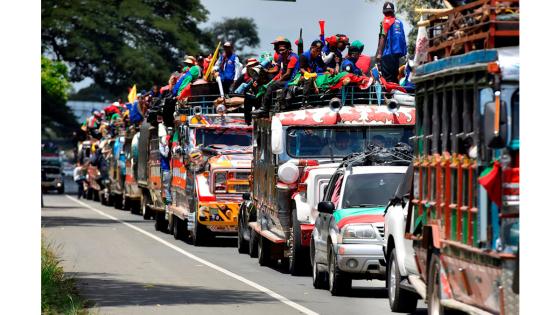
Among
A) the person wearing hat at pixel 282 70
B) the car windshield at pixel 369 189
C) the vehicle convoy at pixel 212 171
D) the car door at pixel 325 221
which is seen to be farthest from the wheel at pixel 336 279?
the vehicle convoy at pixel 212 171

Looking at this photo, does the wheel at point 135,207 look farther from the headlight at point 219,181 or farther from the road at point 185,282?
the headlight at point 219,181

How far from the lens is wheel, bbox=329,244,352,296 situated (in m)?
20.0

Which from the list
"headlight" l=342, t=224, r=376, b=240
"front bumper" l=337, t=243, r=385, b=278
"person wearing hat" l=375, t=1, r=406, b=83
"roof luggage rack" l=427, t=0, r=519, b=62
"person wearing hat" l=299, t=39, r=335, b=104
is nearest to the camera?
"roof luggage rack" l=427, t=0, r=519, b=62

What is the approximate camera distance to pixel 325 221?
2100 centimetres

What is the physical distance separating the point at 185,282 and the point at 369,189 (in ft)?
10.6

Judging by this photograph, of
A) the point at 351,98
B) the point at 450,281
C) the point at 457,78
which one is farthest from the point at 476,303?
the point at 351,98

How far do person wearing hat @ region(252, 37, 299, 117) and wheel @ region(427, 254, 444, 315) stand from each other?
10.2 meters

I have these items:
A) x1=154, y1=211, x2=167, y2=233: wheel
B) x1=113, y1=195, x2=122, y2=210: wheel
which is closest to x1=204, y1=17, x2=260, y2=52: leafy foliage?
x1=113, y1=195, x2=122, y2=210: wheel

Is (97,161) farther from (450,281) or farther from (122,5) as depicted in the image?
(450,281)

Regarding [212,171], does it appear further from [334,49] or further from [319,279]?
[319,279]

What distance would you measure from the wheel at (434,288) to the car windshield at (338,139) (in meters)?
8.94

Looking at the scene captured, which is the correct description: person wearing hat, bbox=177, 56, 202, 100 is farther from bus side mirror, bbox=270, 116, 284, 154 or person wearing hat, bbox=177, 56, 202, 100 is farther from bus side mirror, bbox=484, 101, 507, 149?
bus side mirror, bbox=484, 101, 507, 149

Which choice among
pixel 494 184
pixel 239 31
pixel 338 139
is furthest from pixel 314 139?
pixel 239 31
